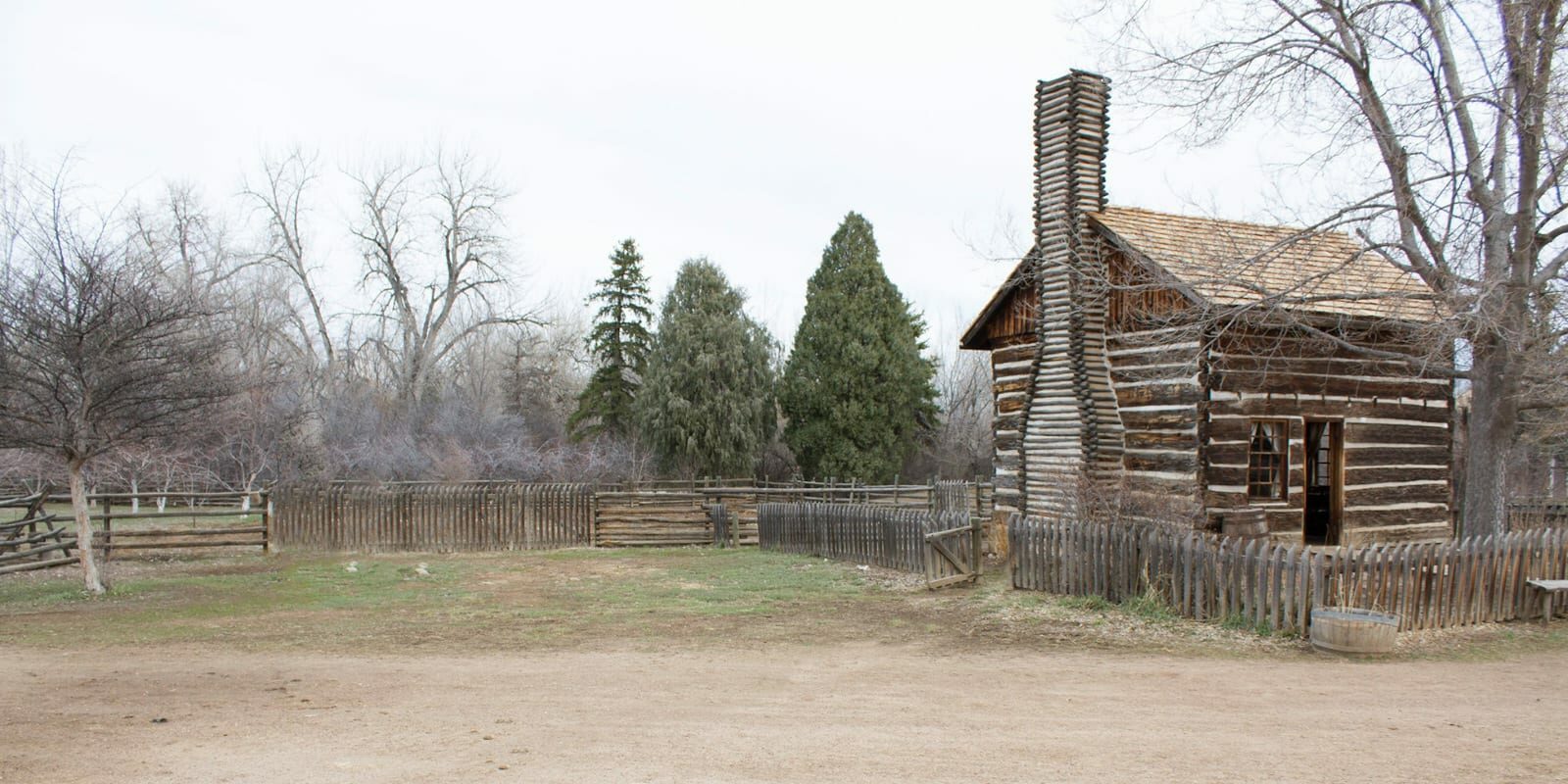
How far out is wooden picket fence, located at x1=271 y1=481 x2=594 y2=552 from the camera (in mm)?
19703

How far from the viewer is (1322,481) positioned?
57.6 feet

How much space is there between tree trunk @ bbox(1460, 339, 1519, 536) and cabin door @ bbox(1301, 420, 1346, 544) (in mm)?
2942

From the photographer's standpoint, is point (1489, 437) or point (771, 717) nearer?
point (771, 717)

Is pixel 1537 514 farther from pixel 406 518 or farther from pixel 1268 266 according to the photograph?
pixel 406 518

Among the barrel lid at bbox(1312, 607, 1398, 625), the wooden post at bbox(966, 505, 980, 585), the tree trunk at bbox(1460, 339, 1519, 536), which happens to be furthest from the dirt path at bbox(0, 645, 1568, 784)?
the wooden post at bbox(966, 505, 980, 585)

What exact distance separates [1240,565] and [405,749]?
8360mm

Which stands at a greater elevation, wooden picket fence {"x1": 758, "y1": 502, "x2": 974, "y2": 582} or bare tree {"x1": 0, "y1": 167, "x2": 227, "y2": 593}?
bare tree {"x1": 0, "y1": 167, "x2": 227, "y2": 593}

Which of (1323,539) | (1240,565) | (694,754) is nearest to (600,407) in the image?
(1323,539)

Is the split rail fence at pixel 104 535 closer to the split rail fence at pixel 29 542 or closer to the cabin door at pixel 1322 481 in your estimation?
the split rail fence at pixel 29 542

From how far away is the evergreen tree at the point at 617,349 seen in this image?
35375mm

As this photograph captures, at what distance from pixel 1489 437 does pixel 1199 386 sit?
3.57m

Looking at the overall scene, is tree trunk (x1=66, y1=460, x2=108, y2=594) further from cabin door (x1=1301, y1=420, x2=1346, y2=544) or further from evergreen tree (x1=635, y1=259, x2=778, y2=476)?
evergreen tree (x1=635, y1=259, x2=778, y2=476)

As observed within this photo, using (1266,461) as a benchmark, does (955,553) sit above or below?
below

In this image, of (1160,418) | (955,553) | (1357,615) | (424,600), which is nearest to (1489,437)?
(1160,418)
